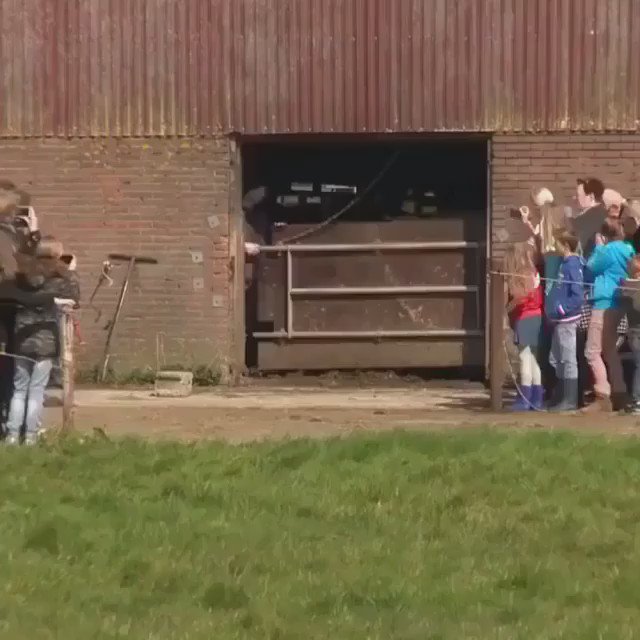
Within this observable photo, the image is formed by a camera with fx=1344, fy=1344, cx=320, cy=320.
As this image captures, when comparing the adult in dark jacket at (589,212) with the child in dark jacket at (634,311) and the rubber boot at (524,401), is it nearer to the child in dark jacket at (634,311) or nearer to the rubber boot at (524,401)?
the child in dark jacket at (634,311)

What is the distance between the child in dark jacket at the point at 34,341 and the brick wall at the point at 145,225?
13.9 ft

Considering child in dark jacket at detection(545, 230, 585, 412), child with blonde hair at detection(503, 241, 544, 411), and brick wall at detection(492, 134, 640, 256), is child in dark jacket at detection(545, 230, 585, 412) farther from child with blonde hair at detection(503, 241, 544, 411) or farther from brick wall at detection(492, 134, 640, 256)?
brick wall at detection(492, 134, 640, 256)

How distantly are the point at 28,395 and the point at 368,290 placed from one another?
541 centimetres

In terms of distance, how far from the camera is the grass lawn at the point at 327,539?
5.45 m

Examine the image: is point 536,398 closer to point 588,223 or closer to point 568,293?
point 568,293

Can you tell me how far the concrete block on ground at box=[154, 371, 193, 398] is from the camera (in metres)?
12.8

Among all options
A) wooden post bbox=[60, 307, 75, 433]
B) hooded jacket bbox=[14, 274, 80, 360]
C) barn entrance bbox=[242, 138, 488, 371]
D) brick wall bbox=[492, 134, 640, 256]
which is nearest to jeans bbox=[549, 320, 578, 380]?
brick wall bbox=[492, 134, 640, 256]

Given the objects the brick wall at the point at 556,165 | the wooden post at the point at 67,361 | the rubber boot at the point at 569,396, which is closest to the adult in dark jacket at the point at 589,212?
the brick wall at the point at 556,165

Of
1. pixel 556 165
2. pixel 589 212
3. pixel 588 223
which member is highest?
pixel 556 165

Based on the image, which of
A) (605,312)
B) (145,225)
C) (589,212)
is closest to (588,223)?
(589,212)

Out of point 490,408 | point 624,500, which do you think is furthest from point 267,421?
point 624,500

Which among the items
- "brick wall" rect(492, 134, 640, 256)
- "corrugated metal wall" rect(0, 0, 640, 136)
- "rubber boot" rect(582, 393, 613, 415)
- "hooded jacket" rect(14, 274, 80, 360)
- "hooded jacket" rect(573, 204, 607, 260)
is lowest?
"rubber boot" rect(582, 393, 613, 415)

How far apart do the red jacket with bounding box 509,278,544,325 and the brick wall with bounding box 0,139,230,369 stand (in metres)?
3.53

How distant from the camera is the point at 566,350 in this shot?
36.6 ft
